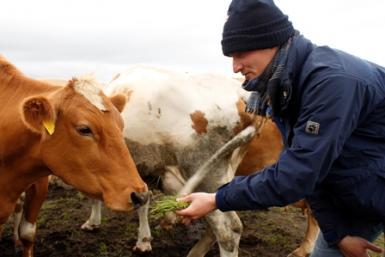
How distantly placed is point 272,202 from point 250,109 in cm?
74

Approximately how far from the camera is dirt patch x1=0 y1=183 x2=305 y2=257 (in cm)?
589

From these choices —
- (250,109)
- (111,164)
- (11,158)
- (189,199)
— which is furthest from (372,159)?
(11,158)

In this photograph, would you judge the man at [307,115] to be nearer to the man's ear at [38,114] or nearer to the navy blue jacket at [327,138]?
the navy blue jacket at [327,138]

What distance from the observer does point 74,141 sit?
3.80 meters

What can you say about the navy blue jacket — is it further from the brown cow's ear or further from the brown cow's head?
the brown cow's ear

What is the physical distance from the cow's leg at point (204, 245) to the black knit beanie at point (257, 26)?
3574 mm

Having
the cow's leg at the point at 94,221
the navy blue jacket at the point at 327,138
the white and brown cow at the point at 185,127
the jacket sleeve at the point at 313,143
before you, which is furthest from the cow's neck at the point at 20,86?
the cow's leg at the point at 94,221

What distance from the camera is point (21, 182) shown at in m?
4.18

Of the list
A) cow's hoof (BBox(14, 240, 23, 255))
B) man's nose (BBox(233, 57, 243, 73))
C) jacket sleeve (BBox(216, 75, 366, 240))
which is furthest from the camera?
cow's hoof (BBox(14, 240, 23, 255))

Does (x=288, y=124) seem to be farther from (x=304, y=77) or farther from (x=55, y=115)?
(x=55, y=115)

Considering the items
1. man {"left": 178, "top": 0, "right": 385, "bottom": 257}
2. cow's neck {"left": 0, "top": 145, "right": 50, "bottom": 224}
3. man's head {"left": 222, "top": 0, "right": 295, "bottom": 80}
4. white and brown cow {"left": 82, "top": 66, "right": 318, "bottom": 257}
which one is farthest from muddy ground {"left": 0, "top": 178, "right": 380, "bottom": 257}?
man's head {"left": 222, "top": 0, "right": 295, "bottom": 80}

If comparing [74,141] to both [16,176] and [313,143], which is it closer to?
[16,176]

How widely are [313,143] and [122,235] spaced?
4.76 metres

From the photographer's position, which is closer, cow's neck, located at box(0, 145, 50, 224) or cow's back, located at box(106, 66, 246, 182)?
cow's neck, located at box(0, 145, 50, 224)
